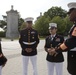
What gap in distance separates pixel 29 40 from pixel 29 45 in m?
0.14

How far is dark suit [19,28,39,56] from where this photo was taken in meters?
7.03

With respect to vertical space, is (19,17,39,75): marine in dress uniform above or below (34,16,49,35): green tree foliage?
above

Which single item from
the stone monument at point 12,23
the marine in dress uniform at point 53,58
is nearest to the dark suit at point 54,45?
the marine in dress uniform at point 53,58

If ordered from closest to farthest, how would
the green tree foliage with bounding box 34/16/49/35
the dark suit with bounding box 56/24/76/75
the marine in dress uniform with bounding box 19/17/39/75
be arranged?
the dark suit with bounding box 56/24/76/75, the marine in dress uniform with bounding box 19/17/39/75, the green tree foliage with bounding box 34/16/49/35

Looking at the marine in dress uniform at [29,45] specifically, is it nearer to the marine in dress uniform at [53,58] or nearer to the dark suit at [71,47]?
the marine in dress uniform at [53,58]

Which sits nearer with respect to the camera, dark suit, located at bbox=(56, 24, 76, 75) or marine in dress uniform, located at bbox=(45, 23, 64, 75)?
dark suit, located at bbox=(56, 24, 76, 75)

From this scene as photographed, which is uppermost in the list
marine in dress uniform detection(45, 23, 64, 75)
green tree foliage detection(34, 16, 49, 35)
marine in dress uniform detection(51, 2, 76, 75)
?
marine in dress uniform detection(51, 2, 76, 75)

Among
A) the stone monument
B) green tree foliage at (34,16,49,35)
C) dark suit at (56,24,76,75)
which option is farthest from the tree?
dark suit at (56,24,76,75)

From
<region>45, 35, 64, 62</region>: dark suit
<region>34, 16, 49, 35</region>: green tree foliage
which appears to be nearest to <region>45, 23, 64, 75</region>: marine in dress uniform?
<region>45, 35, 64, 62</region>: dark suit

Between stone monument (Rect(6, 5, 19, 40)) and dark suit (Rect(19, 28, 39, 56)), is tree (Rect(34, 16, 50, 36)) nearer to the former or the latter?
stone monument (Rect(6, 5, 19, 40))

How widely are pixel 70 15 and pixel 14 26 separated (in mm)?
57587

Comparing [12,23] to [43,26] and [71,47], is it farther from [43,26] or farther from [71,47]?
[71,47]

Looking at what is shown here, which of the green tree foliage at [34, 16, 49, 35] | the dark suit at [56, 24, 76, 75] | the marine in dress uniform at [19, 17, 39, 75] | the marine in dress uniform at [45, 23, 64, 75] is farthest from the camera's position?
the green tree foliage at [34, 16, 49, 35]

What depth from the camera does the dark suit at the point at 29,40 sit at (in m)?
7.03
